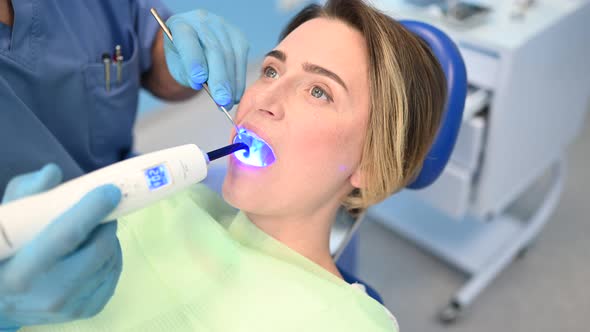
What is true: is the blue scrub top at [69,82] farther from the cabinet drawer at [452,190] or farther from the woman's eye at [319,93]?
the cabinet drawer at [452,190]

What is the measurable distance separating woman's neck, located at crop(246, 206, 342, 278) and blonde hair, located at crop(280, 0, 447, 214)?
0.38 feet

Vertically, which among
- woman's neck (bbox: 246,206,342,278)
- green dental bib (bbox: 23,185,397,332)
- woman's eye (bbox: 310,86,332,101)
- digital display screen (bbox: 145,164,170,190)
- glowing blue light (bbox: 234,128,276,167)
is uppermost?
woman's eye (bbox: 310,86,332,101)

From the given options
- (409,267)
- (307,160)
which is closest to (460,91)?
(307,160)

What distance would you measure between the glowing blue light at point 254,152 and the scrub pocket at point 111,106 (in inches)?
15.2

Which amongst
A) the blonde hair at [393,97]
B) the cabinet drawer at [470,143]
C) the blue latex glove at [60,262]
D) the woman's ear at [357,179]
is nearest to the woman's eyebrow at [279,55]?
the blonde hair at [393,97]

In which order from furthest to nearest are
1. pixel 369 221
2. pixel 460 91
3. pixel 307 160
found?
pixel 369 221 < pixel 460 91 < pixel 307 160

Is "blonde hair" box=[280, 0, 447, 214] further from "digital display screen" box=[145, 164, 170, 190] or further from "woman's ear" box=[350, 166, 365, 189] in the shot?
"digital display screen" box=[145, 164, 170, 190]

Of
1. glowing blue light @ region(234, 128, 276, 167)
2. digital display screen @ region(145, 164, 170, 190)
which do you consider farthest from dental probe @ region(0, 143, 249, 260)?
glowing blue light @ region(234, 128, 276, 167)

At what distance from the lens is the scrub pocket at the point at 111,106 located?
43.7 inches

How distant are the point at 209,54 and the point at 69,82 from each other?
30 centimetres

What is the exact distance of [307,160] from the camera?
921 millimetres

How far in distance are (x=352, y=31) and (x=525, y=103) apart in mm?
710

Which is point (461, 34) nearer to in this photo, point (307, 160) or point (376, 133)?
point (376, 133)

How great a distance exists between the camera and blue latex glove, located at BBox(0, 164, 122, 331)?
22.6 inches
